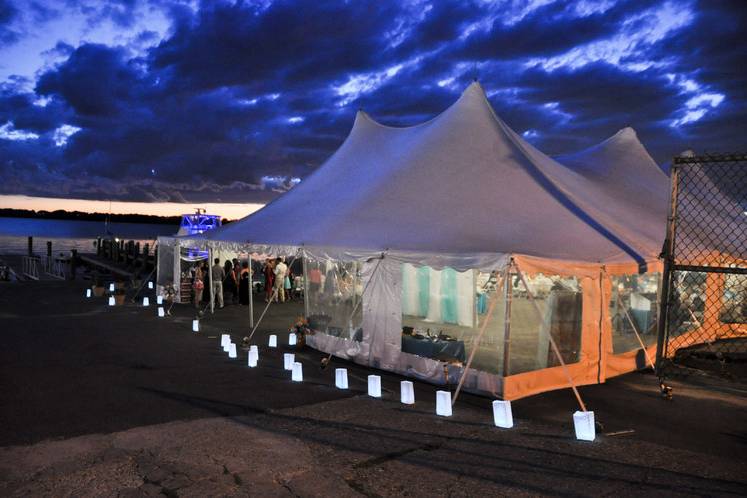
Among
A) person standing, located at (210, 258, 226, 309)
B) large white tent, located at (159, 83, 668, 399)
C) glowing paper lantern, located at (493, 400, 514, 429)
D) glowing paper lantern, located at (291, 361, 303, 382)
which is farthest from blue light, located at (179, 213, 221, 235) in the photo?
glowing paper lantern, located at (493, 400, 514, 429)

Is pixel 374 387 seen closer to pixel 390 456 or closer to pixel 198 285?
pixel 390 456

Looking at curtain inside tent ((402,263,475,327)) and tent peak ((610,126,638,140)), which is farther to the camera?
tent peak ((610,126,638,140))

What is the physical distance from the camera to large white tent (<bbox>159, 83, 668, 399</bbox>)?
761cm

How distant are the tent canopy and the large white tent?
0.03m

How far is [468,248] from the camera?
7.45 meters

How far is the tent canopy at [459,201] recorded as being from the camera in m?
8.04

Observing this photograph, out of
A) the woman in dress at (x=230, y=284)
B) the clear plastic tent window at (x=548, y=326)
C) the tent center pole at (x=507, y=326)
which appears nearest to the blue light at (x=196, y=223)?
the woman in dress at (x=230, y=284)

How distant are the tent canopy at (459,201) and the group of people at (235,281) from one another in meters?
3.50

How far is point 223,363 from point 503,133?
6108mm

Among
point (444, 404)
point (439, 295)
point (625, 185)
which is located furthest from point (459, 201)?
point (625, 185)

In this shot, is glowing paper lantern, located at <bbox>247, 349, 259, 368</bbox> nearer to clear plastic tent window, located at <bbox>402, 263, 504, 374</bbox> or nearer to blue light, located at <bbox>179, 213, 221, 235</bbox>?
clear plastic tent window, located at <bbox>402, 263, 504, 374</bbox>

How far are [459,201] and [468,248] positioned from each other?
1623 mm

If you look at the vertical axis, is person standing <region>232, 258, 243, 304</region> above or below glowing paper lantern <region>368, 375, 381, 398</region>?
above

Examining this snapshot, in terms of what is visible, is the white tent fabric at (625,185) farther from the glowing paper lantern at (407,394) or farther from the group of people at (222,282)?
the group of people at (222,282)
